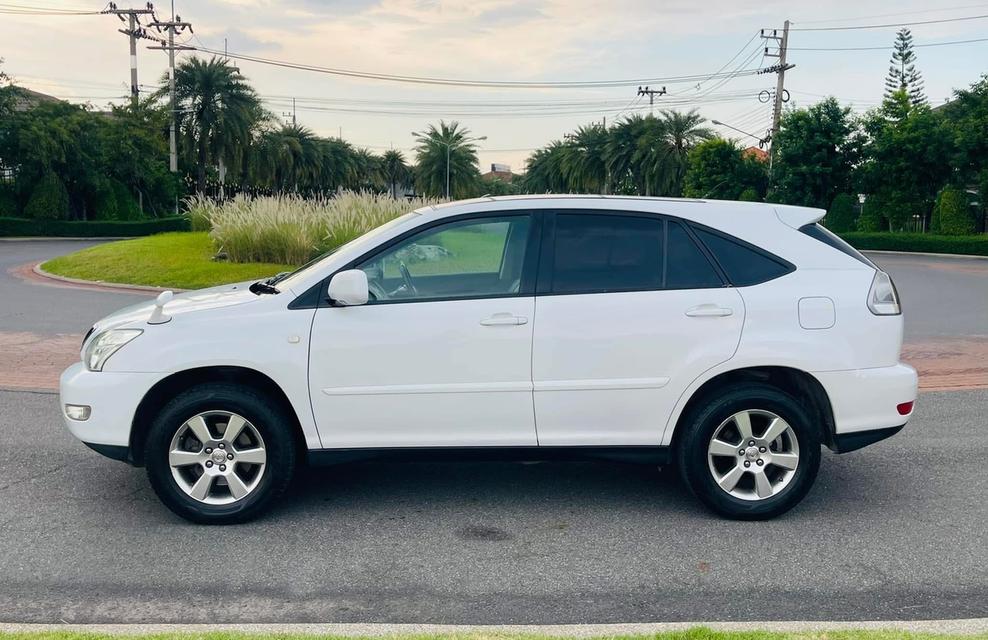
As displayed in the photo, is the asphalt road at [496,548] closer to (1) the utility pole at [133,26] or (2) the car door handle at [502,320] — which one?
(2) the car door handle at [502,320]

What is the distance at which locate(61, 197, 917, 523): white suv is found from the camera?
4.93 meters

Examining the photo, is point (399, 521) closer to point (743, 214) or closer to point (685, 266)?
point (685, 266)

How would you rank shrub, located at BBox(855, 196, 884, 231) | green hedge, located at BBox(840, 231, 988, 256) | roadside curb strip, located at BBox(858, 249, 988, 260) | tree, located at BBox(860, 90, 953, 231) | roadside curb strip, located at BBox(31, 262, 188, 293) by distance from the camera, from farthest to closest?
shrub, located at BBox(855, 196, 884, 231) < tree, located at BBox(860, 90, 953, 231) < green hedge, located at BBox(840, 231, 988, 256) < roadside curb strip, located at BBox(858, 249, 988, 260) < roadside curb strip, located at BBox(31, 262, 188, 293)

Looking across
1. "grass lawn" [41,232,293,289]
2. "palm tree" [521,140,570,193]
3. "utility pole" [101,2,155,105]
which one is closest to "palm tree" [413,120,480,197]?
"palm tree" [521,140,570,193]

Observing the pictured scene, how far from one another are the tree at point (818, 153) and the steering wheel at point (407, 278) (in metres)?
41.7

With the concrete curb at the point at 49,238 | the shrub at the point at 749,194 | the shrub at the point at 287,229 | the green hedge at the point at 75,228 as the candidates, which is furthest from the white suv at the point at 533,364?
the shrub at the point at 749,194

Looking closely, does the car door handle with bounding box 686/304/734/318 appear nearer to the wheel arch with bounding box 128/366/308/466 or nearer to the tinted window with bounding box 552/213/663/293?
the tinted window with bounding box 552/213/663/293

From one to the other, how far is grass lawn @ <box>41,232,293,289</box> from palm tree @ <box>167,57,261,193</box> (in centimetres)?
3055

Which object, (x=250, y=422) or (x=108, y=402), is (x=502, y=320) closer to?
(x=250, y=422)

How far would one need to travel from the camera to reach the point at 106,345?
16.5ft

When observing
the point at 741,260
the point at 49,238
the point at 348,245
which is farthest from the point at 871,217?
the point at 348,245

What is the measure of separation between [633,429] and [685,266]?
96cm

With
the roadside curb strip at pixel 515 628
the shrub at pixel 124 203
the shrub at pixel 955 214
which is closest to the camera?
the roadside curb strip at pixel 515 628

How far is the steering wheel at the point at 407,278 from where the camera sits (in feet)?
17.0
